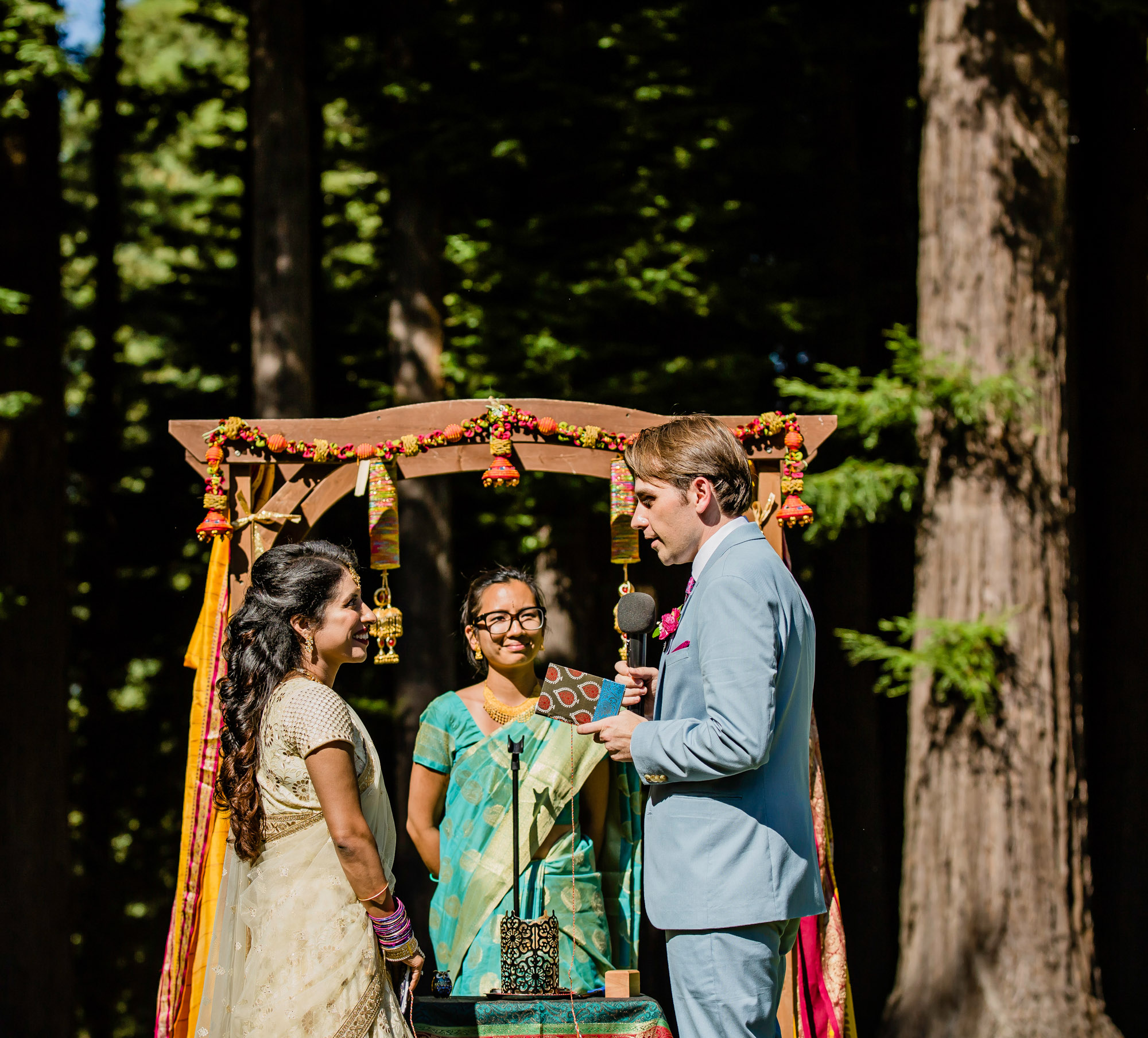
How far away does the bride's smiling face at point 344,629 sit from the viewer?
276 cm

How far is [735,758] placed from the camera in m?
2.19

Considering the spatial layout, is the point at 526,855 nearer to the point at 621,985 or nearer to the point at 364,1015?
the point at 621,985

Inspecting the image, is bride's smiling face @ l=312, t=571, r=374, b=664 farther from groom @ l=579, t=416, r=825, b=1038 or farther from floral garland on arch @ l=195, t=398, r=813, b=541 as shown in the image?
floral garland on arch @ l=195, t=398, r=813, b=541

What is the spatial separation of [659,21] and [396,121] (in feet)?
5.87

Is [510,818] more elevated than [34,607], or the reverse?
[34,607]

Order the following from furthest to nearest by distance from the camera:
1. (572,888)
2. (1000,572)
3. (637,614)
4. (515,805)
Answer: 1. (1000,572)
2. (572,888)
3. (515,805)
4. (637,614)

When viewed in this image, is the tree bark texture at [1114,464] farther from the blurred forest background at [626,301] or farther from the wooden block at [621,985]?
the wooden block at [621,985]

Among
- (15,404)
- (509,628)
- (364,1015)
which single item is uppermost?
(15,404)

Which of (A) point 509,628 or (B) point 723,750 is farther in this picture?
(A) point 509,628

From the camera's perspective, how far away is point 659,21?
721cm

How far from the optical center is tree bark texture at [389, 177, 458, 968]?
6.80 m

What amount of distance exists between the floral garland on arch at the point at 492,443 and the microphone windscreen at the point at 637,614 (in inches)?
35.5

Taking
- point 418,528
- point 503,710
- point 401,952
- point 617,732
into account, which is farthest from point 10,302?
point 617,732

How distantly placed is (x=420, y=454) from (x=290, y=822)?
4.64 feet
